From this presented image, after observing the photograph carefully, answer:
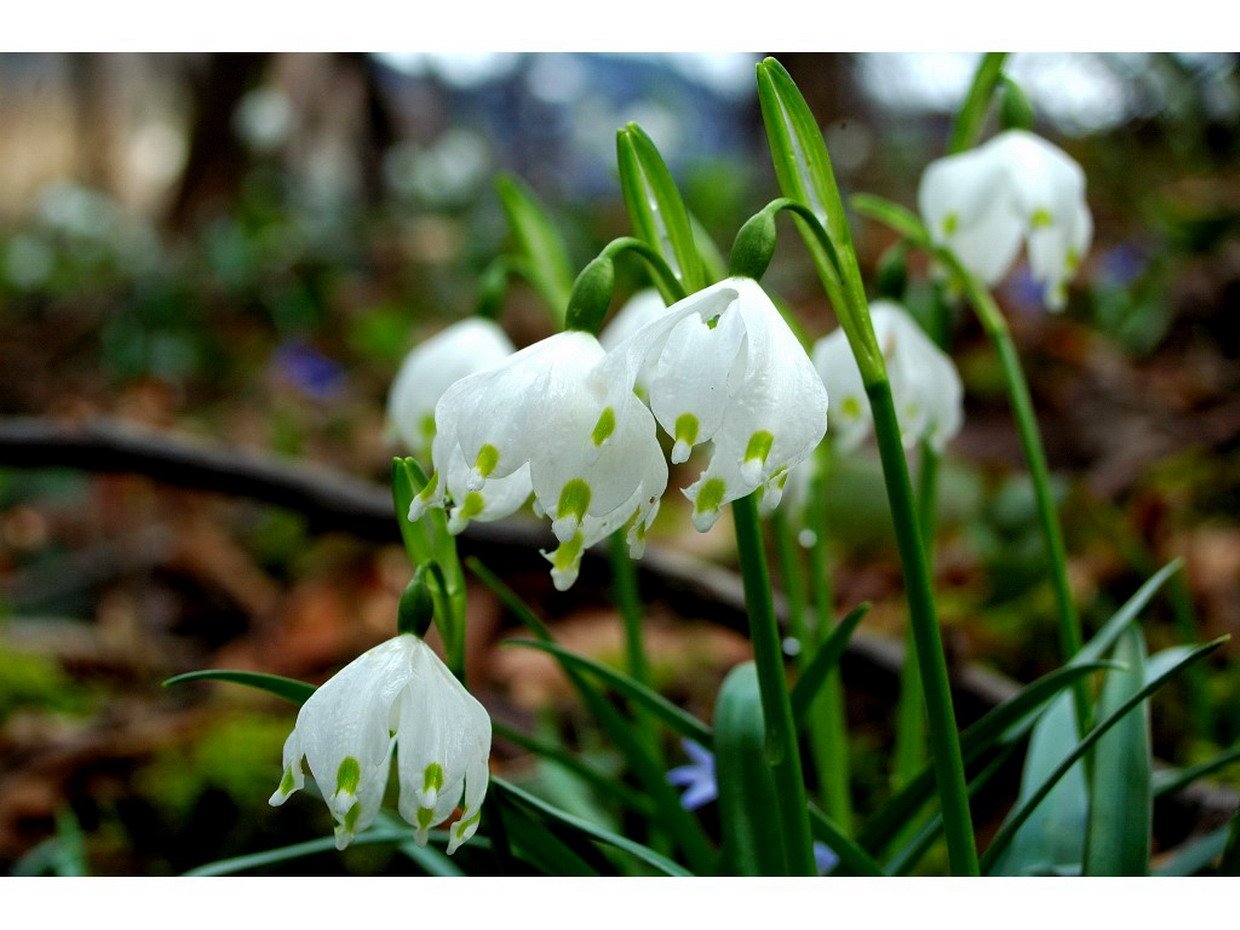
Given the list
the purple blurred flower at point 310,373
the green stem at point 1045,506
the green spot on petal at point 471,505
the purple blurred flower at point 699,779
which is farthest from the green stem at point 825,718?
the purple blurred flower at point 310,373

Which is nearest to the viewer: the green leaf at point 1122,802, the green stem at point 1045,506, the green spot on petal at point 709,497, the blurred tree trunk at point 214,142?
the green spot on petal at point 709,497

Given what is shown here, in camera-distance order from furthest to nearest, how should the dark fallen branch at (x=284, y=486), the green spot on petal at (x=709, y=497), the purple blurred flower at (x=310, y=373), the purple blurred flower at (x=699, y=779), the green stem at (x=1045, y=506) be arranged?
the purple blurred flower at (x=310, y=373) < the dark fallen branch at (x=284, y=486) < the purple blurred flower at (x=699, y=779) < the green stem at (x=1045, y=506) < the green spot on petal at (x=709, y=497)

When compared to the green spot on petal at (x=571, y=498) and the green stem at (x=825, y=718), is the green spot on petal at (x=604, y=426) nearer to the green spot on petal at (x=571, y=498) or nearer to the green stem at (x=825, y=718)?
the green spot on petal at (x=571, y=498)

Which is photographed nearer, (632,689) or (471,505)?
(471,505)

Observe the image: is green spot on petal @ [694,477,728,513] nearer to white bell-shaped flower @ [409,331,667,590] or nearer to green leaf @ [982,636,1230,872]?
white bell-shaped flower @ [409,331,667,590]

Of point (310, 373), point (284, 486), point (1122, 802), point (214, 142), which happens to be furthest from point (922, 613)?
point (214, 142)

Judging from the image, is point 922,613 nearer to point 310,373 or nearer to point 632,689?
point 632,689
